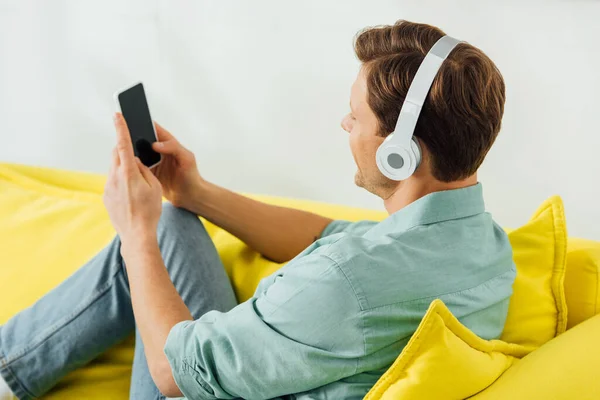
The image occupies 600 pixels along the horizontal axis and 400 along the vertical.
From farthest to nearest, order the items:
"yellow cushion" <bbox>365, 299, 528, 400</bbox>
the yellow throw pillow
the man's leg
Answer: the man's leg → the yellow throw pillow → "yellow cushion" <bbox>365, 299, 528, 400</bbox>

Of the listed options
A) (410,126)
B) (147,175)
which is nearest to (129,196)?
(147,175)

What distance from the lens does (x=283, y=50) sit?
7.28ft

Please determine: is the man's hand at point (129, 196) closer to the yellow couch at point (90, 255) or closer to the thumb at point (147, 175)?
the thumb at point (147, 175)

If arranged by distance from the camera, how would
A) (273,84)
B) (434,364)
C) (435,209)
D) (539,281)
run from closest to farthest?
Answer: (434,364)
(435,209)
(539,281)
(273,84)

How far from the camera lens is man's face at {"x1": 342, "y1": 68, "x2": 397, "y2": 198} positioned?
1.24m

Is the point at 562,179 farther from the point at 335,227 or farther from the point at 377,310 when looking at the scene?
the point at 377,310

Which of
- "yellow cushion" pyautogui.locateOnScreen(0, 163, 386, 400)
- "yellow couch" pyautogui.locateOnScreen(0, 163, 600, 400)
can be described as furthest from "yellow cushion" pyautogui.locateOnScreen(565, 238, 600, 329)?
"yellow cushion" pyautogui.locateOnScreen(0, 163, 386, 400)

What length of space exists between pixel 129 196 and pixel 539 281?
2.25ft

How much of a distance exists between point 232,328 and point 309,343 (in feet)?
0.37

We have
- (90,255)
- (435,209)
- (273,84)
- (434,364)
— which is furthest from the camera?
(273,84)

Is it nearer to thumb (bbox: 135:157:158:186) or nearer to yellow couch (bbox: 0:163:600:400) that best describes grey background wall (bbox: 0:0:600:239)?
yellow couch (bbox: 0:163:600:400)

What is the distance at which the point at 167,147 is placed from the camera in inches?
63.9

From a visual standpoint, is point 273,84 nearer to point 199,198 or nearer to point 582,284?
point 199,198

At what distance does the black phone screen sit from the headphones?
0.55 m
